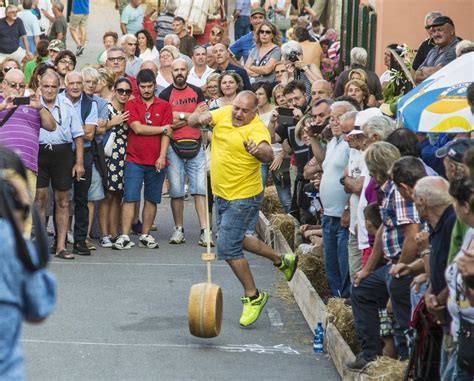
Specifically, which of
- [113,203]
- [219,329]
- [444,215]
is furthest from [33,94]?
[444,215]

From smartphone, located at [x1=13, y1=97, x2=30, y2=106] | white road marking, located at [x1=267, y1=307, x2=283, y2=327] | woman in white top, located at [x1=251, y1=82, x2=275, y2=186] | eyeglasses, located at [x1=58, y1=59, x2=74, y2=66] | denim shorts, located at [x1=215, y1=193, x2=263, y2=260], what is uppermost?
eyeglasses, located at [x1=58, y1=59, x2=74, y2=66]

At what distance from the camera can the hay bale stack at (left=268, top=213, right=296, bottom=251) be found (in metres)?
14.5

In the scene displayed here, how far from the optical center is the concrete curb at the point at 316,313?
31.8 ft

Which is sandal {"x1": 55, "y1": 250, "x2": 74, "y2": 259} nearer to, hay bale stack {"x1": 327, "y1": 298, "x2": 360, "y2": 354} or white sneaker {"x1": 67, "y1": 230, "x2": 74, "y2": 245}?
white sneaker {"x1": 67, "y1": 230, "x2": 74, "y2": 245}

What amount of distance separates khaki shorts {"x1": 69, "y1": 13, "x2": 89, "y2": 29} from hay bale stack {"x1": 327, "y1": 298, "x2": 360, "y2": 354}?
21.0m

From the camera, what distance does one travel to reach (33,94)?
13.3m

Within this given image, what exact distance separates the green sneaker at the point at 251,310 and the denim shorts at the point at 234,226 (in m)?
0.41

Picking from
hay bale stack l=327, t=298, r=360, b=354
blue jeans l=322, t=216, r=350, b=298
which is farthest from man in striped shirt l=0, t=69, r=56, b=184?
hay bale stack l=327, t=298, r=360, b=354

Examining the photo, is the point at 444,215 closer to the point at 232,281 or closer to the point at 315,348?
the point at 315,348

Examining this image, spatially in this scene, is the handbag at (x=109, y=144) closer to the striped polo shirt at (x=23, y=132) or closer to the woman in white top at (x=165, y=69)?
the striped polo shirt at (x=23, y=132)

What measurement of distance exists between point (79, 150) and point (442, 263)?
7.19m

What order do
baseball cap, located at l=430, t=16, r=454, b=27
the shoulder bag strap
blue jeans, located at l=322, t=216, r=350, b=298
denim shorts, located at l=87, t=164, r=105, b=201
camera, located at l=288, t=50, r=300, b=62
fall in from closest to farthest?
blue jeans, located at l=322, t=216, r=350, b=298 < the shoulder bag strap < baseball cap, located at l=430, t=16, r=454, b=27 < denim shorts, located at l=87, t=164, r=105, b=201 < camera, located at l=288, t=50, r=300, b=62

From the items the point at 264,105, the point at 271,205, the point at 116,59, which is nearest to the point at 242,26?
the point at 116,59

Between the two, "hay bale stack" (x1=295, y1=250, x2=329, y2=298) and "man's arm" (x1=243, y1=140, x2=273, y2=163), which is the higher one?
"man's arm" (x1=243, y1=140, x2=273, y2=163)
